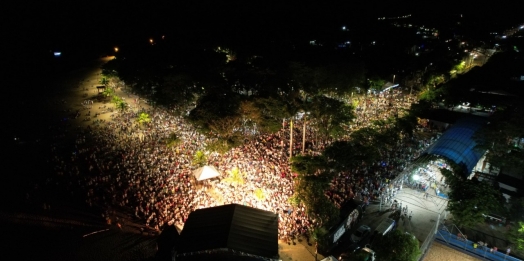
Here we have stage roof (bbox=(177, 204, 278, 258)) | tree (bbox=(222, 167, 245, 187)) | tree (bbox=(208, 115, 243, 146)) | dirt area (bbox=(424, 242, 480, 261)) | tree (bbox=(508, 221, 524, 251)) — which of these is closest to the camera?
stage roof (bbox=(177, 204, 278, 258))

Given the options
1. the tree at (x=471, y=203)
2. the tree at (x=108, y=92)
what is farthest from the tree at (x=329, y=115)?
the tree at (x=108, y=92)

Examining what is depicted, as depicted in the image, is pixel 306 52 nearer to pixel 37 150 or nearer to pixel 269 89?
pixel 269 89

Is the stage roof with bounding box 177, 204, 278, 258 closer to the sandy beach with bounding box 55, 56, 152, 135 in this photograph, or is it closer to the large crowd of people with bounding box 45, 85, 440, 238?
the large crowd of people with bounding box 45, 85, 440, 238

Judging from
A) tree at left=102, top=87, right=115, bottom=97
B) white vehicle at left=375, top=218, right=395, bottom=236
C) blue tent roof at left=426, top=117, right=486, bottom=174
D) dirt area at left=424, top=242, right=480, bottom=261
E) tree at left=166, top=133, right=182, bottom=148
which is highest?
→ tree at left=102, top=87, right=115, bottom=97

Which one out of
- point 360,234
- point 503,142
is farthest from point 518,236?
point 503,142

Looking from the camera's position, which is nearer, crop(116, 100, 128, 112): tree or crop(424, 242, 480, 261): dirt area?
crop(424, 242, 480, 261): dirt area

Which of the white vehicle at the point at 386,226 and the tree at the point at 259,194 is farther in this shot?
the tree at the point at 259,194

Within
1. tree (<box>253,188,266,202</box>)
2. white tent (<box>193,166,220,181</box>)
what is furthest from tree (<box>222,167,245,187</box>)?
tree (<box>253,188,266,202</box>)

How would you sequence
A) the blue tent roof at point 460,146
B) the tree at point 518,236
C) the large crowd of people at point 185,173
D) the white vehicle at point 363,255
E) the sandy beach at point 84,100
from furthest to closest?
the sandy beach at point 84,100, the blue tent roof at point 460,146, the large crowd of people at point 185,173, the tree at point 518,236, the white vehicle at point 363,255

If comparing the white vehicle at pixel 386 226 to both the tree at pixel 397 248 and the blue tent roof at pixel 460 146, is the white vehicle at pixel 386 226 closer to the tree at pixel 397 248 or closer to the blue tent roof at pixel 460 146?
the tree at pixel 397 248
